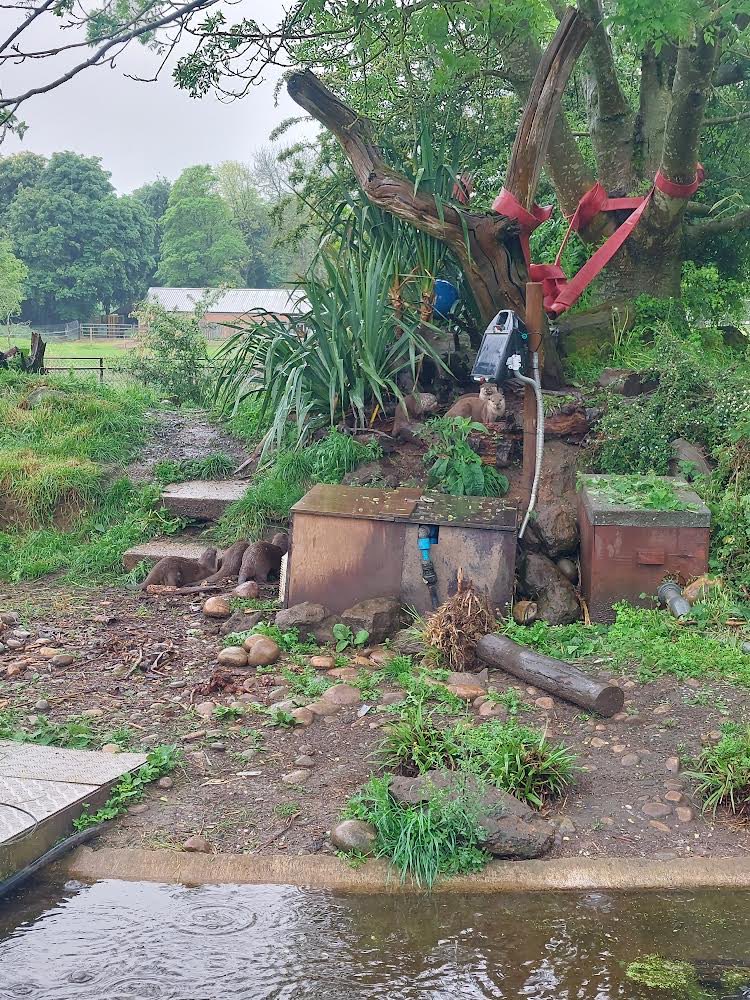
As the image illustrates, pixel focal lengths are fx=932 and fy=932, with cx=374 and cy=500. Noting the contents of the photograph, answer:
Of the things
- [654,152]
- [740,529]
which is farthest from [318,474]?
[654,152]

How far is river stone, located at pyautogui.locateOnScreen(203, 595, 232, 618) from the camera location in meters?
6.13

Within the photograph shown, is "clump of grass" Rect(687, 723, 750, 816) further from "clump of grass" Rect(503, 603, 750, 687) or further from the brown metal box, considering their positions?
the brown metal box

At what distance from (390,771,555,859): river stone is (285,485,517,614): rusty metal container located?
202cm

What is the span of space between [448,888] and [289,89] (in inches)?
251

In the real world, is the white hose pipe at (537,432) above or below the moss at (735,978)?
above

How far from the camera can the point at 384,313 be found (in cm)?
767

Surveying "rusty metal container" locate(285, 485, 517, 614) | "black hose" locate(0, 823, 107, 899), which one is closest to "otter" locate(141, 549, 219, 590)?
"rusty metal container" locate(285, 485, 517, 614)

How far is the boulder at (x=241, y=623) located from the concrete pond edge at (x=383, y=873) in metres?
2.32

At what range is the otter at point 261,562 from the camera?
21.7ft

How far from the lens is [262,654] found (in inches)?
207

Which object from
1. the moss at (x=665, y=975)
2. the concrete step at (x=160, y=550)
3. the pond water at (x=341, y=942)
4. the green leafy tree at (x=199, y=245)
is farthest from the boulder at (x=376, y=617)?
the green leafy tree at (x=199, y=245)

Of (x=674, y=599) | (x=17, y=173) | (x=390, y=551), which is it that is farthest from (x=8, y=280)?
(x=674, y=599)

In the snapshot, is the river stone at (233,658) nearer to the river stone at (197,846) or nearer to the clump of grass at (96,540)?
the river stone at (197,846)

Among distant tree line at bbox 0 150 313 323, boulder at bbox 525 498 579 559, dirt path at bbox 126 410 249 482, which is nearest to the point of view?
boulder at bbox 525 498 579 559
